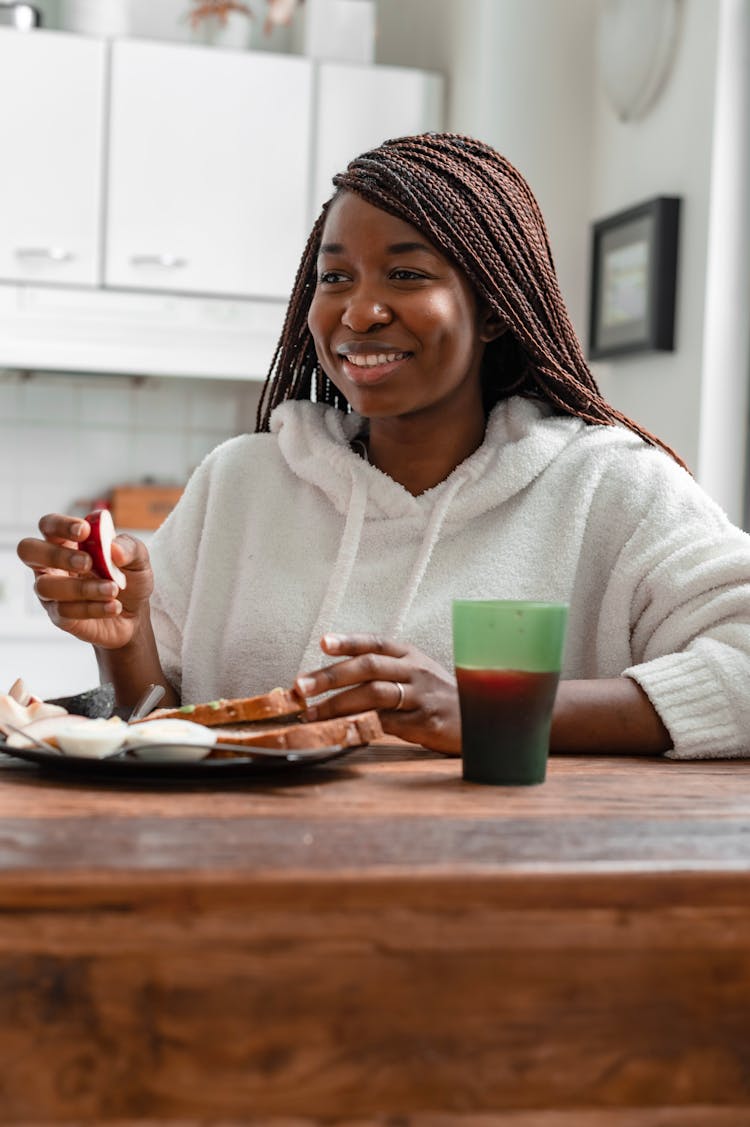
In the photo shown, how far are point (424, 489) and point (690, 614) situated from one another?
0.41 meters

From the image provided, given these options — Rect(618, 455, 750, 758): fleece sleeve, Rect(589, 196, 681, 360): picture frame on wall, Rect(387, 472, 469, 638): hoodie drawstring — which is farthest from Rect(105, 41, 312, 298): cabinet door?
Rect(618, 455, 750, 758): fleece sleeve

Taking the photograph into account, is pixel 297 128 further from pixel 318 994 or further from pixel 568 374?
pixel 318 994

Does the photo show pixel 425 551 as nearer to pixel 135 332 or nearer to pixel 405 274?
pixel 405 274

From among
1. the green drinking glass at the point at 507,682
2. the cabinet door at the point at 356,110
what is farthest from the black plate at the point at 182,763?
the cabinet door at the point at 356,110

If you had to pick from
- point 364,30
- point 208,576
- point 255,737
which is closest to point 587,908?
point 255,737

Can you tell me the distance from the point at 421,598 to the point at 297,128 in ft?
7.47

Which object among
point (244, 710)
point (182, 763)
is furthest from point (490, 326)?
point (182, 763)

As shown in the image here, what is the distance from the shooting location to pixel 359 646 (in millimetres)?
1107

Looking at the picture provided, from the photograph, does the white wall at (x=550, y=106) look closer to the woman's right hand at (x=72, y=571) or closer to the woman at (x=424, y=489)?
the woman at (x=424, y=489)

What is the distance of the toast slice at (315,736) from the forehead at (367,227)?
66 cm

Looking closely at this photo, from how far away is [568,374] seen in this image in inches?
64.7

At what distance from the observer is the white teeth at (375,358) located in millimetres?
1521

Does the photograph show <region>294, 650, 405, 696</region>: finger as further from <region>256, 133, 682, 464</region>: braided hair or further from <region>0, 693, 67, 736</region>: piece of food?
<region>256, 133, 682, 464</region>: braided hair

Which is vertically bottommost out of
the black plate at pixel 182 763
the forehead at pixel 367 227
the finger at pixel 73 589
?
the black plate at pixel 182 763
